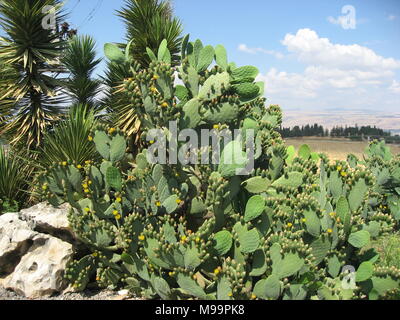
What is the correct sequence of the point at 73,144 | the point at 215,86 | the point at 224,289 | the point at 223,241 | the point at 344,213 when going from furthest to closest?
the point at 73,144, the point at 215,86, the point at 344,213, the point at 223,241, the point at 224,289

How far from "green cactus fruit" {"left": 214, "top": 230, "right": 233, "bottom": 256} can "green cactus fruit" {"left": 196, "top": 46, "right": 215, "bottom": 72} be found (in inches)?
64.0

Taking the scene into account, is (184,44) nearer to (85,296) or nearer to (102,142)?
(102,142)

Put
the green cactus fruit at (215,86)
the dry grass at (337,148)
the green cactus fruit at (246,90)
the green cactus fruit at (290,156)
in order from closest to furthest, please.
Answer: the green cactus fruit at (215,86) → the green cactus fruit at (246,90) → the green cactus fruit at (290,156) → the dry grass at (337,148)

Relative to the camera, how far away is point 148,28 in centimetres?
841

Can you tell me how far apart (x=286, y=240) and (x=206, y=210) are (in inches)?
33.9

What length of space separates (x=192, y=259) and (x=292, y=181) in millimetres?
1244

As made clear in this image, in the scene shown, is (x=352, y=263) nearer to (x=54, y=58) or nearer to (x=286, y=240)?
(x=286, y=240)

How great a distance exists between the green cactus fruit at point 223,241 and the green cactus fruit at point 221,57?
5.48 feet

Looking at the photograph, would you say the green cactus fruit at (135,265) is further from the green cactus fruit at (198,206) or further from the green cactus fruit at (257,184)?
the green cactus fruit at (257,184)

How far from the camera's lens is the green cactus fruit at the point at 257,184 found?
387cm

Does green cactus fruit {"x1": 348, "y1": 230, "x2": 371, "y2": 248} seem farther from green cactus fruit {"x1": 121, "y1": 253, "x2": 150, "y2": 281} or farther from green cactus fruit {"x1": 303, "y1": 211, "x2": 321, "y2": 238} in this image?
green cactus fruit {"x1": 121, "y1": 253, "x2": 150, "y2": 281}

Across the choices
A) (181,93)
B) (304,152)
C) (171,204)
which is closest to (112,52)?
(181,93)

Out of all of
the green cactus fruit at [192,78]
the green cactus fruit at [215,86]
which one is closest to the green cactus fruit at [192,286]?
the green cactus fruit at [215,86]

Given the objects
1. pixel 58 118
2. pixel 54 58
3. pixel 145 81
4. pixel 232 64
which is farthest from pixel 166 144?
pixel 54 58
